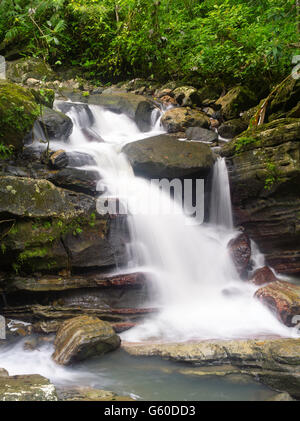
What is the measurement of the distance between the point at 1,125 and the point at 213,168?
4.23 meters

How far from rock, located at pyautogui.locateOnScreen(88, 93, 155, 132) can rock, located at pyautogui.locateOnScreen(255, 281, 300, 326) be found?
20.5 ft

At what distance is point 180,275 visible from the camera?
546 cm

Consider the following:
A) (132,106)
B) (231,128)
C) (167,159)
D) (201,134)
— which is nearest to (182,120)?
(201,134)

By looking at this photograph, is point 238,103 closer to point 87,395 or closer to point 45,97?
point 45,97

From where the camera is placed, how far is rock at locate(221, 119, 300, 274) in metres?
6.06

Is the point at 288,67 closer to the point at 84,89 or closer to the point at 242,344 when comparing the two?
the point at 84,89

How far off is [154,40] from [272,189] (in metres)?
8.98

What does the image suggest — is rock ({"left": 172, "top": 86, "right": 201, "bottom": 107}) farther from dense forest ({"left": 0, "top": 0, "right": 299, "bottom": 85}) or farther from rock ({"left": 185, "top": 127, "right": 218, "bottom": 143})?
rock ({"left": 185, "top": 127, "right": 218, "bottom": 143})

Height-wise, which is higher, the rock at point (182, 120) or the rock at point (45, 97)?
the rock at point (182, 120)

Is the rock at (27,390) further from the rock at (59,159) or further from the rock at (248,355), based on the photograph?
the rock at (59,159)

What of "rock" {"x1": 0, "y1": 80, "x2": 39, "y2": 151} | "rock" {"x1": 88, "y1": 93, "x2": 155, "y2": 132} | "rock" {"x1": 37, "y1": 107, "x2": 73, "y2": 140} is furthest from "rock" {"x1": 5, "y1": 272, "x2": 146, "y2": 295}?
"rock" {"x1": 88, "y1": 93, "x2": 155, "y2": 132}

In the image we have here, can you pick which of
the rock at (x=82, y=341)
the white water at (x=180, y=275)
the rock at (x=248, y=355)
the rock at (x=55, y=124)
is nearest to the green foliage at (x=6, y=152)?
the white water at (x=180, y=275)

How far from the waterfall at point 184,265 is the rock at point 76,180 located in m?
0.32

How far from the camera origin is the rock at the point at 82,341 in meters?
3.54
